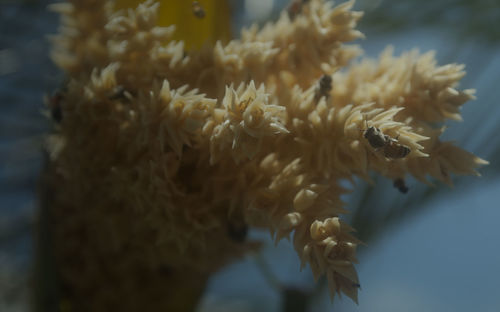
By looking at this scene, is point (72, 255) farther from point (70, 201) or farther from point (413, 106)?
point (413, 106)

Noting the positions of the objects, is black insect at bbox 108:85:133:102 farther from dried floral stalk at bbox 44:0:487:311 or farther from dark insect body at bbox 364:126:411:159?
dark insect body at bbox 364:126:411:159

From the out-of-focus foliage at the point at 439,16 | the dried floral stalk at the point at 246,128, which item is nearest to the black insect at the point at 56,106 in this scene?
the dried floral stalk at the point at 246,128

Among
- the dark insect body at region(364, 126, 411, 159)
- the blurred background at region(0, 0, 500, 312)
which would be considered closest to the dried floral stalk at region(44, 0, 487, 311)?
the dark insect body at region(364, 126, 411, 159)

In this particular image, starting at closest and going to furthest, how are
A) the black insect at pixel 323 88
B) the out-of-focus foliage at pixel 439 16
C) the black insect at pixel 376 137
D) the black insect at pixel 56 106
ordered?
the black insect at pixel 376 137 → the black insect at pixel 323 88 → the black insect at pixel 56 106 → the out-of-focus foliage at pixel 439 16

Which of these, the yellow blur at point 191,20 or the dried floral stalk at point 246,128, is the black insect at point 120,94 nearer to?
the dried floral stalk at point 246,128

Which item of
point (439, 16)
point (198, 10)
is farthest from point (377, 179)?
point (198, 10)
